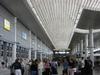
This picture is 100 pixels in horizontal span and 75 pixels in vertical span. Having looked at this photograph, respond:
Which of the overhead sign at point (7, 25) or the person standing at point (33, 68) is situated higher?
the overhead sign at point (7, 25)

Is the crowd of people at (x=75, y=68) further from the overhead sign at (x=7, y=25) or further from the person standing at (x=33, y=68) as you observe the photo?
the overhead sign at (x=7, y=25)

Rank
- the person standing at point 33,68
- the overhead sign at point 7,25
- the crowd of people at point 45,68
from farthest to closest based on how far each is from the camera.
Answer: the overhead sign at point 7,25, the person standing at point 33,68, the crowd of people at point 45,68

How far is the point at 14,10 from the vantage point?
26297 millimetres

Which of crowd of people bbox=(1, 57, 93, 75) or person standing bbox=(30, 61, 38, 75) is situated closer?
crowd of people bbox=(1, 57, 93, 75)

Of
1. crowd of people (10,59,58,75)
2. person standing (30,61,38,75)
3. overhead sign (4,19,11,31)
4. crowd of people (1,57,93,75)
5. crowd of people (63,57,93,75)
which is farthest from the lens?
overhead sign (4,19,11,31)

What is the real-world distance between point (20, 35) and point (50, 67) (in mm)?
10644

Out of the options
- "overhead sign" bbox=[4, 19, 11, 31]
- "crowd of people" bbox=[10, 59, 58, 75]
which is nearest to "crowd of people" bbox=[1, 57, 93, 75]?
"crowd of people" bbox=[10, 59, 58, 75]

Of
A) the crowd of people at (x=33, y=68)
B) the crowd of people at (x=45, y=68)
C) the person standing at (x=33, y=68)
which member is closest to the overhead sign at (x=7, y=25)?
the crowd of people at (x=45, y=68)

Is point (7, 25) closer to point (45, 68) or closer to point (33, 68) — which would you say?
point (45, 68)

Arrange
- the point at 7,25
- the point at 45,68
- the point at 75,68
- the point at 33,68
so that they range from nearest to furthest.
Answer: the point at 33,68
the point at 75,68
the point at 45,68
the point at 7,25

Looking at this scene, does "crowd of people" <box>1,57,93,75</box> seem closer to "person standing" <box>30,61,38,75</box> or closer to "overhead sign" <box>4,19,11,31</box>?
"person standing" <box>30,61,38,75</box>

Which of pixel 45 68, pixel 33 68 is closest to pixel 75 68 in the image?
pixel 45 68

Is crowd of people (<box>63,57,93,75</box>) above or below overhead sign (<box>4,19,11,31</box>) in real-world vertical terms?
below

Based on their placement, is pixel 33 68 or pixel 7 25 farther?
pixel 7 25
